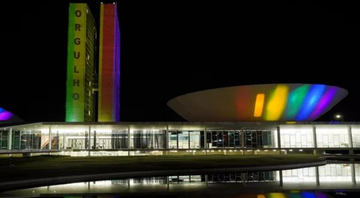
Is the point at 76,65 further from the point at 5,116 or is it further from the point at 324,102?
the point at 324,102

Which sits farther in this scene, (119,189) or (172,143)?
(172,143)

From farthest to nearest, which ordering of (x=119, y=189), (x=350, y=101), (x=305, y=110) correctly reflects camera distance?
1. (x=350, y=101)
2. (x=305, y=110)
3. (x=119, y=189)

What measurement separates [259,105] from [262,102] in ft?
1.62

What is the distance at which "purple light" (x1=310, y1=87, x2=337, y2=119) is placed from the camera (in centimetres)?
4194

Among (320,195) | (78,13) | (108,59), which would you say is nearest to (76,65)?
(108,59)

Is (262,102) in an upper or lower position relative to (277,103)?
upper

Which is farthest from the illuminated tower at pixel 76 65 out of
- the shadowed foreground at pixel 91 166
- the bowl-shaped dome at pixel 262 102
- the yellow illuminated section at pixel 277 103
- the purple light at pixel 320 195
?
the purple light at pixel 320 195

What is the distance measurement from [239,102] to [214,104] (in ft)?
9.07

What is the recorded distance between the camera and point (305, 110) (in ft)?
140

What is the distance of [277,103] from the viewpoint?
41.3 m

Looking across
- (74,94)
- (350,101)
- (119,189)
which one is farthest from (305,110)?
(350,101)

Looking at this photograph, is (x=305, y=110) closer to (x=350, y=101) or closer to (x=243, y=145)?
(x=243, y=145)

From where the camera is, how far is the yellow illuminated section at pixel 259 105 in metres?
40.5

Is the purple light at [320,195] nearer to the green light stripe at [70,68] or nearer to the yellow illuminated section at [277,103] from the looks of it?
the yellow illuminated section at [277,103]
